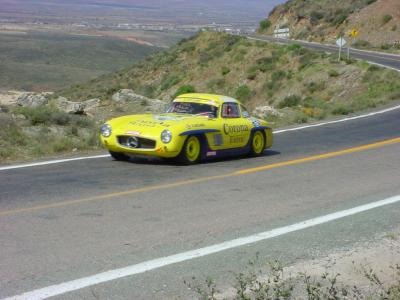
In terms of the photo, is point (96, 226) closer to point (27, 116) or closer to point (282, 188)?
point (282, 188)

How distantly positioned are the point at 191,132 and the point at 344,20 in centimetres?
6254

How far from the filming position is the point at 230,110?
1434cm

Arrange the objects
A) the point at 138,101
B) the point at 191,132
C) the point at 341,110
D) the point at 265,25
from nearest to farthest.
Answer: the point at 191,132
the point at 341,110
the point at 138,101
the point at 265,25

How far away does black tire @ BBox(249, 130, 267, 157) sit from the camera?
48.0 ft

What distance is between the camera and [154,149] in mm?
12430

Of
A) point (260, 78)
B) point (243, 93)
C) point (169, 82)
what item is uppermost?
point (260, 78)

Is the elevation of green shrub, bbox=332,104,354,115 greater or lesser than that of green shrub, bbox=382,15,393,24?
lesser

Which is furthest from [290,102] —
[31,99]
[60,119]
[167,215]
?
[167,215]

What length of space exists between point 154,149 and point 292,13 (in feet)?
237

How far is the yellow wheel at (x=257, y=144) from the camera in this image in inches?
576

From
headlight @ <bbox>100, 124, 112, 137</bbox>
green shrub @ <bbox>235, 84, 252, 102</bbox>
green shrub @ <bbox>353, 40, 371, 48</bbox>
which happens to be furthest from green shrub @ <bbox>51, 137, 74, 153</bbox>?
green shrub @ <bbox>353, 40, 371, 48</bbox>

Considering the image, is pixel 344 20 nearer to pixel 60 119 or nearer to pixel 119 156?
pixel 60 119

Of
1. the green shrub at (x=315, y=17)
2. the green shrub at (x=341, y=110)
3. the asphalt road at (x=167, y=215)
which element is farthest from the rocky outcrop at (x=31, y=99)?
the green shrub at (x=315, y=17)

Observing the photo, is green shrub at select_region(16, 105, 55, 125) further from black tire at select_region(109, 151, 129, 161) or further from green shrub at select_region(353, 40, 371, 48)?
green shrub at select_region(353, 40, 371, 48)
